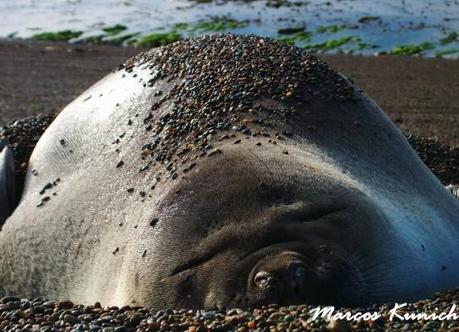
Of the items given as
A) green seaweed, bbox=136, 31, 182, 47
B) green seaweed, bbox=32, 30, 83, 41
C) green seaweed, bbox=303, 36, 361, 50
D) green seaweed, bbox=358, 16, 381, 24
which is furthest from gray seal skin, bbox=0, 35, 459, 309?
green seaweed, bbox=32, 30, 83, 41

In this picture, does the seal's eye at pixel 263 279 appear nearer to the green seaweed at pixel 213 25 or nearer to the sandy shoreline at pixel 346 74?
the sandy shoreline at pixel 346 74

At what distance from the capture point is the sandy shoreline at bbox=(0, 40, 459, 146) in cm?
1427

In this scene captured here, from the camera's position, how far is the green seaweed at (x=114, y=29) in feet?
97.1

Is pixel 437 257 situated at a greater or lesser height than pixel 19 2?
lesser

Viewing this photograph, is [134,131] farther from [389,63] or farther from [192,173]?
[389,63]

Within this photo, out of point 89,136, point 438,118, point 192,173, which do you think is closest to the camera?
point 192,173

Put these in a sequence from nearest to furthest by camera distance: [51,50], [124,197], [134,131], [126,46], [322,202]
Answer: [322,202] < [124,197] < [134,131] < [51,50] < [126,46]

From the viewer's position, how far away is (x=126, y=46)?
27516 mm

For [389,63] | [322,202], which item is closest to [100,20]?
[389,63]

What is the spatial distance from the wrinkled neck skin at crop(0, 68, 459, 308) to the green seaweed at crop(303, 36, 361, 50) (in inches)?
740

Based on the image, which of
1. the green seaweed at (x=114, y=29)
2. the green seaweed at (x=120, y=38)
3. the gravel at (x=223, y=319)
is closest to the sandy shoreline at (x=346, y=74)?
the green seaweed at (x=120, y=38)

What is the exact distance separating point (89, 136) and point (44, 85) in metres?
13.1

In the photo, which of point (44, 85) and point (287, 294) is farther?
point (44, 85)

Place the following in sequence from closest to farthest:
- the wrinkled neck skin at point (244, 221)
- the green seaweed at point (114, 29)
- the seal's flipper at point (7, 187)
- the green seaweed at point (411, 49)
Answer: the wrinkled neck skin at point (244, 221) < the seal's flipper at point (7, 187) < the green seaweed at point (411, 49) < the green seaweed at point (114, 29)
